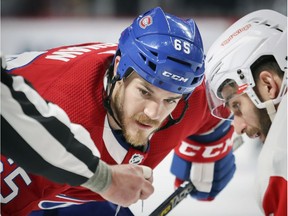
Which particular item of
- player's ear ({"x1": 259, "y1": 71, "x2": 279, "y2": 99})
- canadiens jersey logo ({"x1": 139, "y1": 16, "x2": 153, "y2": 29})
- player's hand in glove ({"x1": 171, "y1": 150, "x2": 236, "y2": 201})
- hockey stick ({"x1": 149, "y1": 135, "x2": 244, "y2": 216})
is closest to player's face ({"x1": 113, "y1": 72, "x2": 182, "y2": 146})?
canadiens jersey logo ({"x1": 139, "y1": 16, "x2": 153, "y2": 29})

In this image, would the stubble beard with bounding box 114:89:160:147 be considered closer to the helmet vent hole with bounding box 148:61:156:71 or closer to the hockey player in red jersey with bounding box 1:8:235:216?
the hockey player in red jersey with bounding box 1:8:235:216

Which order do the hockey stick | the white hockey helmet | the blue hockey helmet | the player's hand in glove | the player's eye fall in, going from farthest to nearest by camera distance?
the player's hand in glove → the hockey stick → the player's eye → the white hockey helmet → the blue hockey helmet

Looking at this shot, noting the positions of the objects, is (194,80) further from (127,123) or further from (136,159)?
(136,159)

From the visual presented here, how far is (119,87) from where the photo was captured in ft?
4.72

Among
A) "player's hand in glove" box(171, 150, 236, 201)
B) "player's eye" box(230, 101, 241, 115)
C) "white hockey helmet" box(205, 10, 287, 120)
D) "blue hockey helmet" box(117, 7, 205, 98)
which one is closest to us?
"blue hockey helmet" box(117, 7, 205, 98)

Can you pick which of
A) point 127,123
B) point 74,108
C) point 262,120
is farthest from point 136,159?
point 262,120

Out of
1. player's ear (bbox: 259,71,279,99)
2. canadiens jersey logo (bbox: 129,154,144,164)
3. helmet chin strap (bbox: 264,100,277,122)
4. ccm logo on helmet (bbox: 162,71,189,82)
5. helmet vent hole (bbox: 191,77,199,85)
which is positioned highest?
ccm logo on helmet (bbox: 162,71,189,82)

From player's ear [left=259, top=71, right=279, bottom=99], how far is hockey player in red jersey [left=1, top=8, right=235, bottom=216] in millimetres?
175

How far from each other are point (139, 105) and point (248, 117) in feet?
1.05

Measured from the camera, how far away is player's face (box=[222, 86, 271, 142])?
4.88ft

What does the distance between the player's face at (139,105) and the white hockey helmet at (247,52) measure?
147 mm

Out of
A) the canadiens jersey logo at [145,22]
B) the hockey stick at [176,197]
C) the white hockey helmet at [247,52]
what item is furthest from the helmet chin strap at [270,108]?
the hockey stick at [176,197]

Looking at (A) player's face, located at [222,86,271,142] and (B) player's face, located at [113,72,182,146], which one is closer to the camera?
(B) player's face, located at [113,72,182,146]

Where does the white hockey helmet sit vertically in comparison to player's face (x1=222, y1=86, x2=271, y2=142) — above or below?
above
